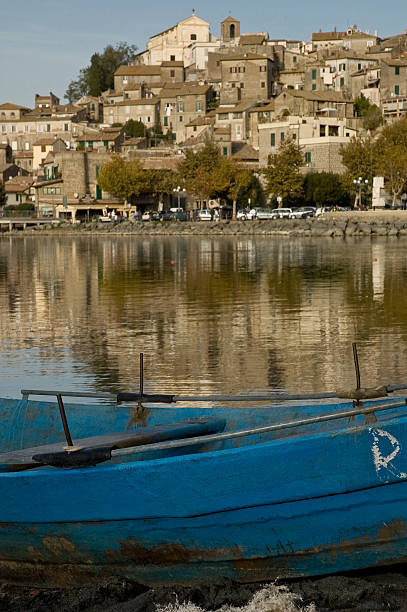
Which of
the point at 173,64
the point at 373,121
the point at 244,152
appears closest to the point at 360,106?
the point at 373,121

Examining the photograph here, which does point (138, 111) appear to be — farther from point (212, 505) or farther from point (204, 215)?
point (212, 505)

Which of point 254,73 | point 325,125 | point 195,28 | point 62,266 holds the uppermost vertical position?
point 195,28

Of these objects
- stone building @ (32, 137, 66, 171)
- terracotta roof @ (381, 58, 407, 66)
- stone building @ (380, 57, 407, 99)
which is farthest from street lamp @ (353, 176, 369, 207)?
stone building @ (32, 137, 66, 171)

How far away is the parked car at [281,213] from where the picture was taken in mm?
75438

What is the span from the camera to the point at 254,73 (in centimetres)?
10131

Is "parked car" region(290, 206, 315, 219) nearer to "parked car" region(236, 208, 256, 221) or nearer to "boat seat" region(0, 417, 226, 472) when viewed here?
"parked car" region(236, 208, 256, 221)

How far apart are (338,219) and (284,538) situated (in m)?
64.1

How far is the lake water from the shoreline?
26804 mm

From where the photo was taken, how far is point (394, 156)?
68.8 meters

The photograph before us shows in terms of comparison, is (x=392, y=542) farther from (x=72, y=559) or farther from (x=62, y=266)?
(x=62, y=266)

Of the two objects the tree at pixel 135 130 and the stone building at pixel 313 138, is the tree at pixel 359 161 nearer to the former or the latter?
the stone building at pixel 313 138

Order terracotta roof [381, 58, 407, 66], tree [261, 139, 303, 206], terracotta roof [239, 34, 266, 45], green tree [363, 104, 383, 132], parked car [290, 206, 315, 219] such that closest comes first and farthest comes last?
1. parked car [290, 206, 315, 219]
2. tree [261, 139, 303, 206]
3. green tree [363, 104, 383, 132]
4. terracotta roof [381, 58, 407, 66]
5. terracotta roof [239, 34, 266, 45]

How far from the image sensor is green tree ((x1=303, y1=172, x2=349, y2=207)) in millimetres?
77019

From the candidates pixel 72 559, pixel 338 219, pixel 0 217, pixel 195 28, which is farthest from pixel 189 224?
pixel 72 559
